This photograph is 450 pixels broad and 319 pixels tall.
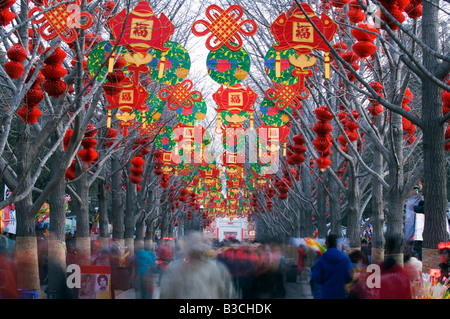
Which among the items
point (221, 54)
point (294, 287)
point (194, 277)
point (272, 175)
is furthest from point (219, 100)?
point (272, 175)

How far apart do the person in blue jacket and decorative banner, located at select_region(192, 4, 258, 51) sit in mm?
4132

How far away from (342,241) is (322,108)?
5968 millimetres

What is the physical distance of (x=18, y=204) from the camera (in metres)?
8.66

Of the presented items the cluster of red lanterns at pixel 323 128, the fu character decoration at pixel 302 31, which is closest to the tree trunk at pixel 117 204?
the cluster of red lanterns at pixel 323 128

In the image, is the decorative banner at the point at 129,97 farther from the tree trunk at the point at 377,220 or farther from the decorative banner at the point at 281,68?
the tree trunk at the point at 377,220

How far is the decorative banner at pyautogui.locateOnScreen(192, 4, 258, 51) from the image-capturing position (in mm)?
8953

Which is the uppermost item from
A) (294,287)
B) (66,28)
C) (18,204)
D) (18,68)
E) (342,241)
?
(66,28)

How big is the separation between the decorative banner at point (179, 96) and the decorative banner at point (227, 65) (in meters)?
2.51

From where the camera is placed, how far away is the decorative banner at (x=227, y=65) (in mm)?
9453

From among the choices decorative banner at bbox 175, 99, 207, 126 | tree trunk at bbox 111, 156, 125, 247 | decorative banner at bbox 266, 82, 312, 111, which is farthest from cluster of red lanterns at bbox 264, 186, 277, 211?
decorative banner at bbox 266, 82, 312, 111

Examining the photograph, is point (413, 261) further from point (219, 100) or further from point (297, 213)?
point (297, 213)

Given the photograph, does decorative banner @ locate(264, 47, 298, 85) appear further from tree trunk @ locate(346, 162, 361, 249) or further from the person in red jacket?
the person in red jacket

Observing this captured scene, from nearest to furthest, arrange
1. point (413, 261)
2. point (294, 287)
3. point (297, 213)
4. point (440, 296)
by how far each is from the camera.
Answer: point (440, 296)
point (413, 261)
point (294, 287)
point (297, 213)
